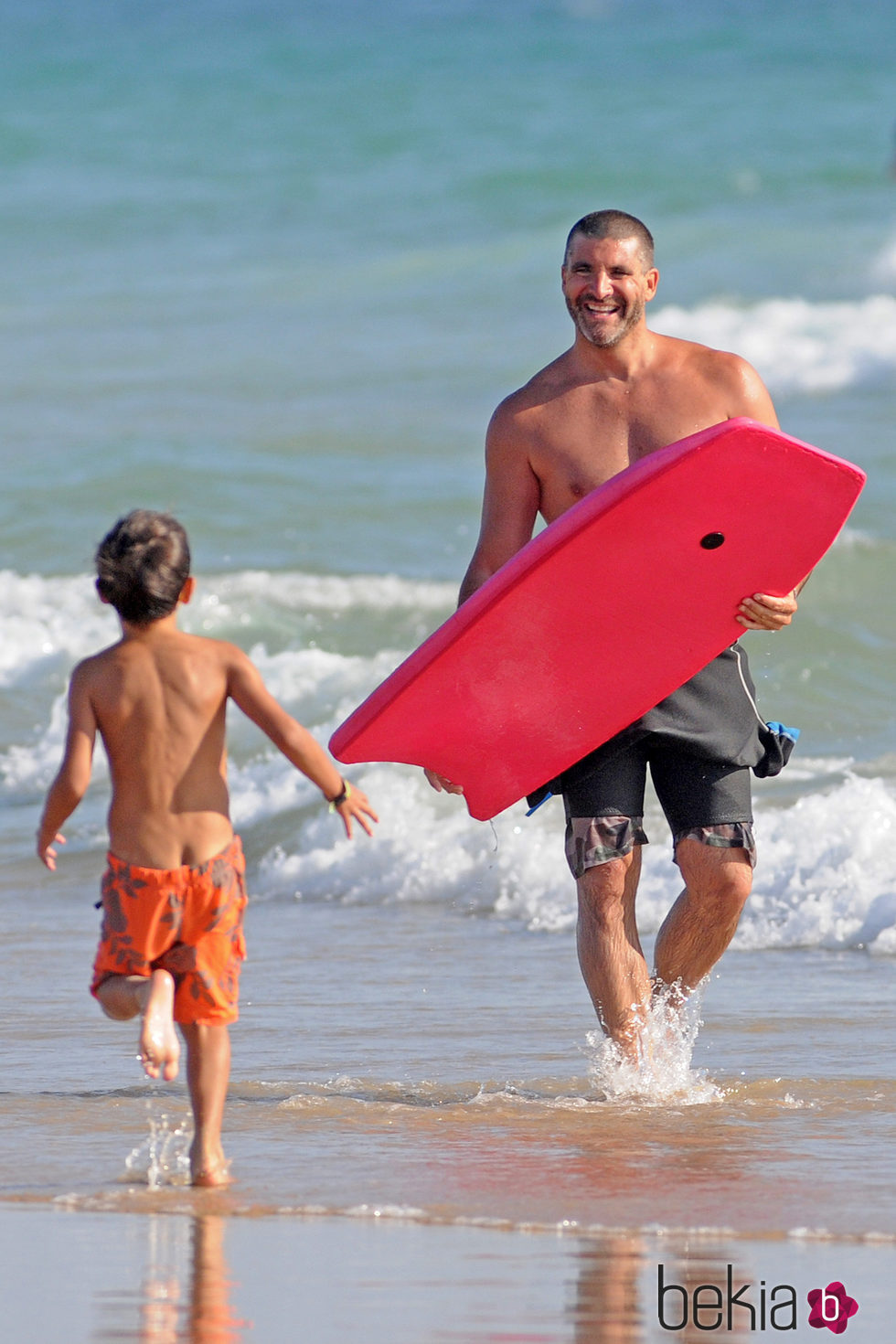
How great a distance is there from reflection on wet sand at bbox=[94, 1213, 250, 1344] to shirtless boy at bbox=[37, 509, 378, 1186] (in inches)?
14.8

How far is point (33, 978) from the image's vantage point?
18.7ft

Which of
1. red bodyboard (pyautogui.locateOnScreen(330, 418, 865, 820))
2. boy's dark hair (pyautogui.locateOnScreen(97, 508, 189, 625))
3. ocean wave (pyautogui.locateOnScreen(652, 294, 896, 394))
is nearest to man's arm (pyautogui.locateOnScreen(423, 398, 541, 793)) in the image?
red bodyboard (pyautogui.locateOnScreen(330, 418, 865, 820))

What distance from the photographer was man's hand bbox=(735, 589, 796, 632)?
422cm

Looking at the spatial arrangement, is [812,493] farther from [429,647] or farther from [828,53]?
[828,53]

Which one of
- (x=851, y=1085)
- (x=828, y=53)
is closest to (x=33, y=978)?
(x=851, y=1085)

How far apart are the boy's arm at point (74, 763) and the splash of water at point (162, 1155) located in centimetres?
61

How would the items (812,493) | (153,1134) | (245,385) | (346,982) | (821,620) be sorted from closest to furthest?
(153,1134) < (812,493) < (346,982) < (821,620) < (245,385)

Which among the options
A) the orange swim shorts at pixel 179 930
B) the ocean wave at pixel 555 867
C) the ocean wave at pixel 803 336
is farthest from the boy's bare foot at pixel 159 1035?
the ocean wave at pixel 803 336

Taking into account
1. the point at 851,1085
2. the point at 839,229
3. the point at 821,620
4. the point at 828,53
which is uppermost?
the point at 828,53

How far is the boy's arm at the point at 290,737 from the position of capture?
361cm

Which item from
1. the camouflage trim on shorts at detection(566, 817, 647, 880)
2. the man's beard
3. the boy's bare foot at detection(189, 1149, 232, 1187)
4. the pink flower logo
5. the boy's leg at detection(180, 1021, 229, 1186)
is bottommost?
the pink flower logo

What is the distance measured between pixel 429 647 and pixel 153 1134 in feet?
3.77

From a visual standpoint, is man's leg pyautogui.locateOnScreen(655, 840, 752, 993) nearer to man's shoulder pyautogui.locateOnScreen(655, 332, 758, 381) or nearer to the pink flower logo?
man's shoulder pyautogui.locateOnScreen(655, 332, 758, 381)

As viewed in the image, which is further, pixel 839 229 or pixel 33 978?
pixel 839 229
